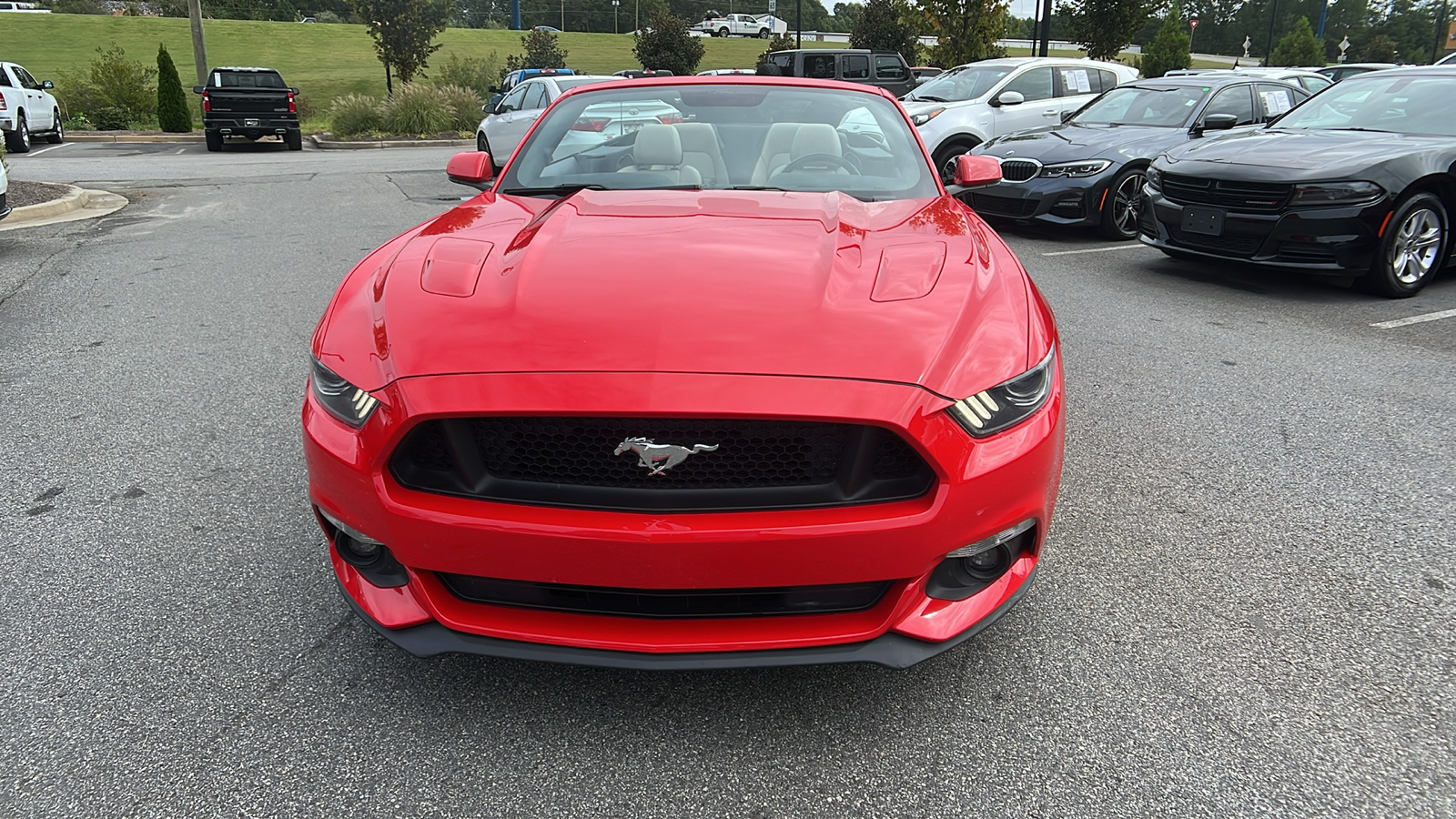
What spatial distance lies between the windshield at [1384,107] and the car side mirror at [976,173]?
4.94 metres

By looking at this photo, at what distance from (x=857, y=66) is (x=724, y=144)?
66.0ft

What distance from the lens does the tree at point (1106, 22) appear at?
2970 cm

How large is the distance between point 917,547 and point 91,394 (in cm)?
434

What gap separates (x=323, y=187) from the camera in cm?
1305

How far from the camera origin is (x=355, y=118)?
24.4 meters

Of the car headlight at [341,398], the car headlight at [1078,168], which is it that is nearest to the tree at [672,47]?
the car headlight at [1078,168]

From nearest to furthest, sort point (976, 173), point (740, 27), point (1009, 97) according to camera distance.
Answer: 1. point (976, 173)
2. point (1009, 97)
3. point (740, 27)

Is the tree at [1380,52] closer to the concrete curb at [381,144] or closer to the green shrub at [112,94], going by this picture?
the concrete curb at [381,144]

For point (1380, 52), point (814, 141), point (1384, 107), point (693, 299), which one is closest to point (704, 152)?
point (814, 141)

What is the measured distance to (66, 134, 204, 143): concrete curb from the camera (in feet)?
76.7

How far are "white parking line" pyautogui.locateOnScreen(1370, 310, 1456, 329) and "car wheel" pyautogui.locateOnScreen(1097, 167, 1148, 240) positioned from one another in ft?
9.75

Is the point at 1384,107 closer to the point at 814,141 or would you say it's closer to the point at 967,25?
the point at 814,141

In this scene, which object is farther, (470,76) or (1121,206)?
(470,76)

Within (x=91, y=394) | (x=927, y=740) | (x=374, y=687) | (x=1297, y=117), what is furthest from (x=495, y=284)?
(x=1297, y=117)
